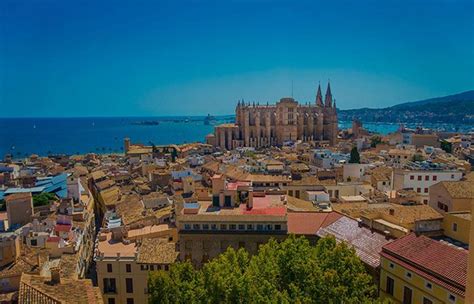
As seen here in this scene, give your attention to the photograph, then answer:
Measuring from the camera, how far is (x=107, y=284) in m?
27.4

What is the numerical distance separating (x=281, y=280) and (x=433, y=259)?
6781 millimetres

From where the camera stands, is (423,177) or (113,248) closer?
(113,248)

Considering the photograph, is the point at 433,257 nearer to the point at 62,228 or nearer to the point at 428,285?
the point at 428,285

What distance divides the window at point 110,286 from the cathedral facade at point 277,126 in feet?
297

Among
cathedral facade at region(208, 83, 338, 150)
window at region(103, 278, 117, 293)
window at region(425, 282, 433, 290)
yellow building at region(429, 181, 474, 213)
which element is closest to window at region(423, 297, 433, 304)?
window at region(425, 282, 433, 290)

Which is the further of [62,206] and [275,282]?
[62,206]

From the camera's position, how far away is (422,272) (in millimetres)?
17922

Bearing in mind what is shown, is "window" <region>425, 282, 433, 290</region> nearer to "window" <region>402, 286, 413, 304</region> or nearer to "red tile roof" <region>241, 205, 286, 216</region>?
"window" <region>402, 286, 413, 304</region>

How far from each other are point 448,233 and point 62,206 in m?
31.4

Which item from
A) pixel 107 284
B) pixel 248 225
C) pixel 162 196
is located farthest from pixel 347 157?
pixel 107 284

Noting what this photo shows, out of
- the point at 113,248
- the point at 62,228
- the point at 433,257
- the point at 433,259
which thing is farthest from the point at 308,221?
the point at 62,228

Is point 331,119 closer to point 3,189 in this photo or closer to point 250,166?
point 250,166

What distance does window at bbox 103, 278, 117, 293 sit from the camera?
27.2 metres

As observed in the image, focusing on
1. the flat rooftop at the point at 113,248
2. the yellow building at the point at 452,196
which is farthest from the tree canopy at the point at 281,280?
the yellow building at the point at 452,196
